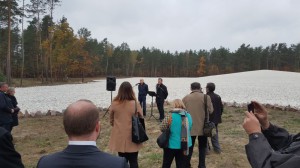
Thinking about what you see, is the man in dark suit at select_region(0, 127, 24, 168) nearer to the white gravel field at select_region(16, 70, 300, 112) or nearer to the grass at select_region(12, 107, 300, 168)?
the grass at select_region(12, 107, 300, 168)

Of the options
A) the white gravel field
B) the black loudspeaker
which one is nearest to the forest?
the white gravel field

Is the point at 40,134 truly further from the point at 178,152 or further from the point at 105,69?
the point at 105,69

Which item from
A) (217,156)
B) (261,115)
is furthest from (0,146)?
(217,156)

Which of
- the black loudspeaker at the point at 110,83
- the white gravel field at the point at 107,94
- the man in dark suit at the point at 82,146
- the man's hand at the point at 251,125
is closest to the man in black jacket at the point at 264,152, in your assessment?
the man's hand at the point at 251,125

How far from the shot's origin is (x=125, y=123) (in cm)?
537

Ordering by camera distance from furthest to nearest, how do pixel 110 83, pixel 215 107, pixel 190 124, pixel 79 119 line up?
pixel 110 83, pixel 215 107, pixel 190 124, pixel 79 119

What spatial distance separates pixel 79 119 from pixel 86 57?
5977 centimetres

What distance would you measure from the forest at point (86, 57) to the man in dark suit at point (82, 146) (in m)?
33.0

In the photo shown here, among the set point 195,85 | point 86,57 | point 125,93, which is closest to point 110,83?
point 195,85

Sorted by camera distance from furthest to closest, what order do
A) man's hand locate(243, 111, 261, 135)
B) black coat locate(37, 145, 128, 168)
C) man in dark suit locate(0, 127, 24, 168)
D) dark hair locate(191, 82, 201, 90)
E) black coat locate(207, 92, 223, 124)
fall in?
black coat locate(207, 92, 223, 124)
dark hair locate(191, 82, 201, 90)
man in dark suit locate(0, 127, 24, 168)
man's hand locate(243, 111, 261, 135)
black coat locate(37, 145, 128, 168)

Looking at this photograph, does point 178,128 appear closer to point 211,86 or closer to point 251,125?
point 211,86

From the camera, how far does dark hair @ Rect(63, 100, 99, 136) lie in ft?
6.89

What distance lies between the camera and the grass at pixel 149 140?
25.5ft

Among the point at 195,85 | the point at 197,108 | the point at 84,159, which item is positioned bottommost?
the point at 197,108
